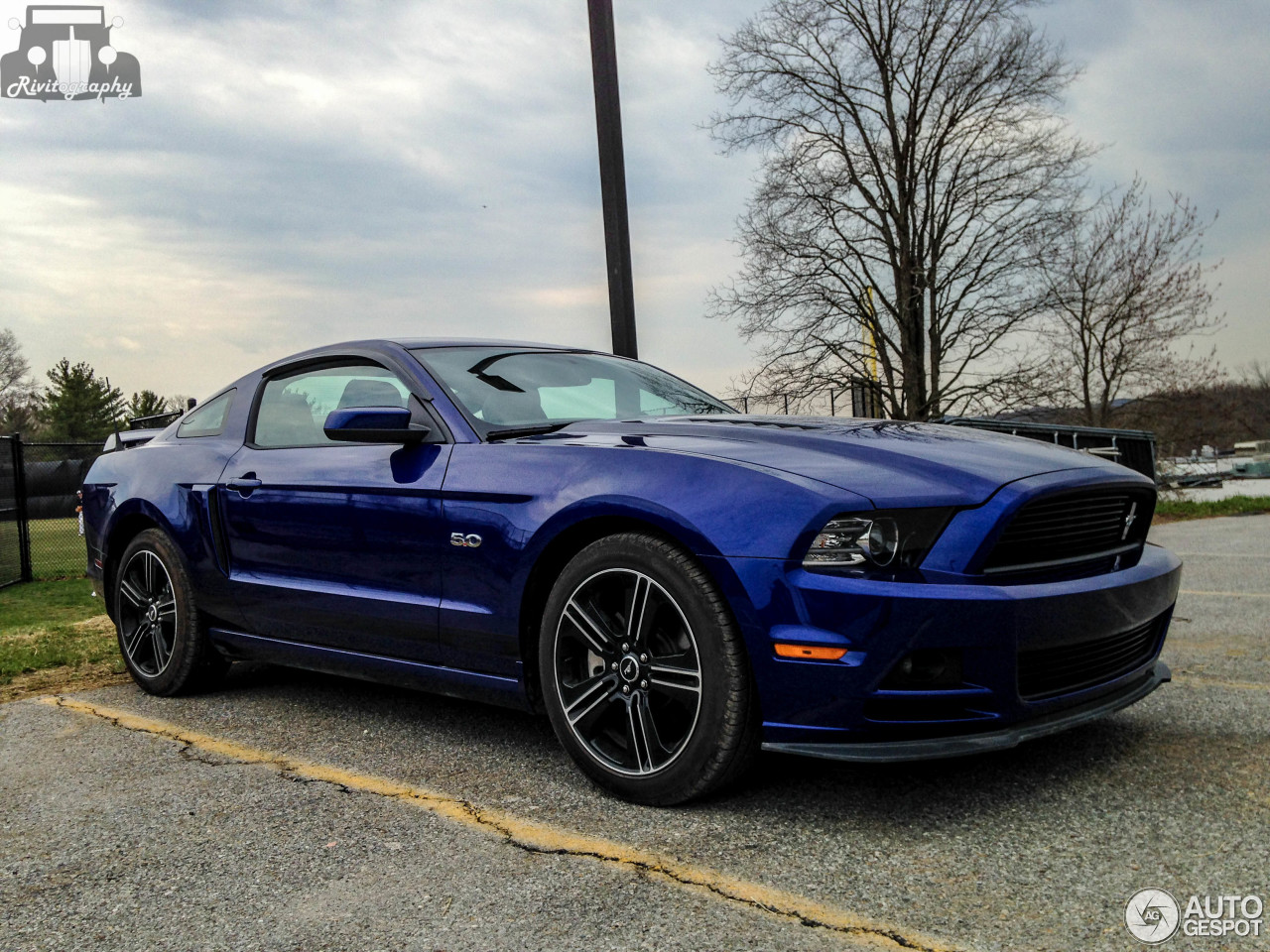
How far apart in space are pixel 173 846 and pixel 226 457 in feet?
6.96

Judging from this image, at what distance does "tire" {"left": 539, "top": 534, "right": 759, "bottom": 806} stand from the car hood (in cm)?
40

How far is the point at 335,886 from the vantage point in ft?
8.65

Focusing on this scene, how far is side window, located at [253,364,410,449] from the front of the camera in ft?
13.9

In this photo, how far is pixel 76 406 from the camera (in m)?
56.1

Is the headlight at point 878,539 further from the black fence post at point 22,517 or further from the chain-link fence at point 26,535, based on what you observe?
the black fence post at point 22,517

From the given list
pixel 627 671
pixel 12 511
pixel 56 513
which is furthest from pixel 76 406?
pixel 627 671

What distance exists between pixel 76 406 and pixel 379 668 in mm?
59415

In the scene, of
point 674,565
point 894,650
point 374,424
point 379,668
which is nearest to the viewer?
point 894,650

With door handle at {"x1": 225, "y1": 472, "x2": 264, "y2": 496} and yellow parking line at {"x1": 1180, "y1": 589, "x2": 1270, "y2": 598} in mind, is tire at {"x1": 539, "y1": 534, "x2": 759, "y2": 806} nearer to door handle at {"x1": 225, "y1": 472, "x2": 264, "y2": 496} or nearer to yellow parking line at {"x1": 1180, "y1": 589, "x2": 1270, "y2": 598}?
door handle at {"x1": 225, "y1": 472, "x2": 264, "y2": 496}

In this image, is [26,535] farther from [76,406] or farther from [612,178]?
[76,406]

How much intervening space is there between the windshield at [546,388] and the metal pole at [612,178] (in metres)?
2.67

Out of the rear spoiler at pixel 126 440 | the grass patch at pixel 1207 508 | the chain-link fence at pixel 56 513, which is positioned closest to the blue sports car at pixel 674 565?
the rear spoiler at pixel 126 440

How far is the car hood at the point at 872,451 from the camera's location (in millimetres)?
2922

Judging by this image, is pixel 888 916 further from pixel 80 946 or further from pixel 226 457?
pixel 226 457
